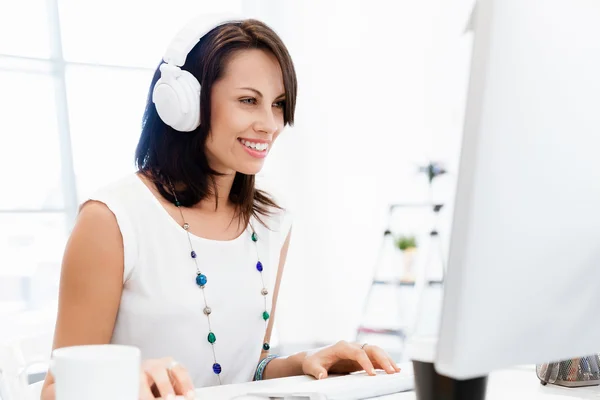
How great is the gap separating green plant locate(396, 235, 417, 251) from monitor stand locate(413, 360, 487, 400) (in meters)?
3.35

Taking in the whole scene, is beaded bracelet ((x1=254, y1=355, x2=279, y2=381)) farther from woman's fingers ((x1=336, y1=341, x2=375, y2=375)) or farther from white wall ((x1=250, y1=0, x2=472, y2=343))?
white wall ((x1=250, y1=0, x2=472, y2=343))

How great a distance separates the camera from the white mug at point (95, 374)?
0.55 metres

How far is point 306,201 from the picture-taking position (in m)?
4.11

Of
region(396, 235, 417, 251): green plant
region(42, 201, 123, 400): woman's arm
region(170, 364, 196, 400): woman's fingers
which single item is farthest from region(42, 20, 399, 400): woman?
region(396, 235, 417, 251): green plant

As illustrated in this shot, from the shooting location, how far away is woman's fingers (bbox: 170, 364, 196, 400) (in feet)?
2.56

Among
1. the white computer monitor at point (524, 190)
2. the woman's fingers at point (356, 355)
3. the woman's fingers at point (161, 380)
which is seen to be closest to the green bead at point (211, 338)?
the woman's fingers at point (356, 355)

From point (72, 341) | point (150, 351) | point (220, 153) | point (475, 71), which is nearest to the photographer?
point (475, 71)

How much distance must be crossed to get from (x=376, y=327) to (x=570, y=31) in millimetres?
3643

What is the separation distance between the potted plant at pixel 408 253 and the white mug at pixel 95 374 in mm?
3435

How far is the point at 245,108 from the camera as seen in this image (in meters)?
1.40

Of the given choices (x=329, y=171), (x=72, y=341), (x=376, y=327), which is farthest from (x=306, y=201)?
(x=72, y=341)

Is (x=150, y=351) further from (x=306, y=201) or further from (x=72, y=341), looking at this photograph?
(x=306, y=201)

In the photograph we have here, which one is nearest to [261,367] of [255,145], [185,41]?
[255,145]

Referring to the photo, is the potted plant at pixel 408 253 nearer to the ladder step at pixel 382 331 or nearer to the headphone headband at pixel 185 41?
the ladder step at pixel 382 331
